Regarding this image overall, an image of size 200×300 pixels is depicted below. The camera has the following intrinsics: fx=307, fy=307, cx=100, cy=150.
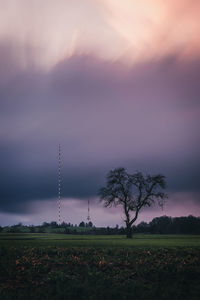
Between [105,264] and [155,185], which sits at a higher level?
[155,185]

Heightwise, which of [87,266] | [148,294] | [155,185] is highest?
[155,185]

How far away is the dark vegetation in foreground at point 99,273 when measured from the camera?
16797mm

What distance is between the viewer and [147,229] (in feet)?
244

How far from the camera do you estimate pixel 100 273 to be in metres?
19.2

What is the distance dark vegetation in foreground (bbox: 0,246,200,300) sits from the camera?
16.8 metres

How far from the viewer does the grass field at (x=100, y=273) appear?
55.2 feet

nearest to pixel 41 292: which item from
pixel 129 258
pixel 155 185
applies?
pixel 129 258

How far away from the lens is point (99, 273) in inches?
754

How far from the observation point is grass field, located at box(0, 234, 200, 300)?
55.2 feet

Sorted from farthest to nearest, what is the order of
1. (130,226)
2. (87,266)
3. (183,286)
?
(130,226), (87,266), (183,286)

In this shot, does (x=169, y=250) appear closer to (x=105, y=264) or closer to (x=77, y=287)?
(x=105, y=264)

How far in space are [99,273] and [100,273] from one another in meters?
0.06

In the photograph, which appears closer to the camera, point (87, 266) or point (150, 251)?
point (87, 266)

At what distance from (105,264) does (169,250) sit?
239 inches
